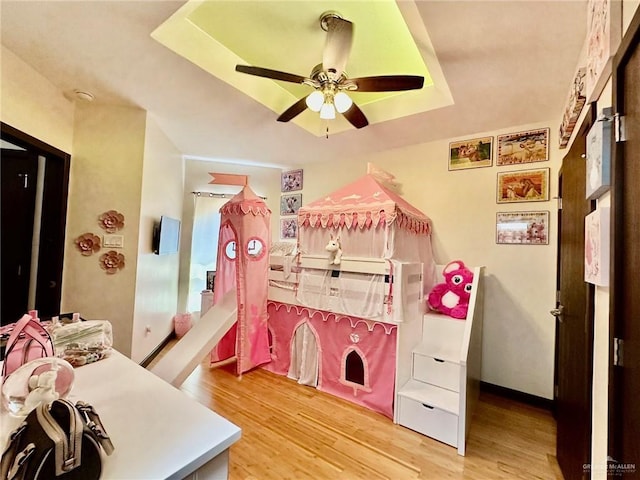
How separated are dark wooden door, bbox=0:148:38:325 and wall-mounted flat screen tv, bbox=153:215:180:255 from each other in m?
1.02

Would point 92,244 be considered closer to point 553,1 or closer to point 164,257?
point 164,257

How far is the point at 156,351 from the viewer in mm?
3568

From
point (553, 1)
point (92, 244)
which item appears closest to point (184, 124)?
point (92, 244)

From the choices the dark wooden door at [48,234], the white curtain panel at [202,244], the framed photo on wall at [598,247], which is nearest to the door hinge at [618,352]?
the framed photo on wall at [598,247]

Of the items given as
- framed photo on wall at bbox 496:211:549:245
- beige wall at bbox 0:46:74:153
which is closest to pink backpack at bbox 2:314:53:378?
beige wall at bbox 0:46:74:153

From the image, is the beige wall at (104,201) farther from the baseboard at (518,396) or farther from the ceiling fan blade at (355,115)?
the baseboard at (518,396)

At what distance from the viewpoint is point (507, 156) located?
2.96 meters

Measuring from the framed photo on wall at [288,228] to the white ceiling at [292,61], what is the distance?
1.67 metres

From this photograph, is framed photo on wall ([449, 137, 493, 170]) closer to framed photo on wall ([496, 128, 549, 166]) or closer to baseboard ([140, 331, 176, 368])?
framed photo on wall ([496, 128, 549, 166])

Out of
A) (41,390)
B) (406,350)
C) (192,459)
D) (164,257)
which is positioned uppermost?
(164,257)

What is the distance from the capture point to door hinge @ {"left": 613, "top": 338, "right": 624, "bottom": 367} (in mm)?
967

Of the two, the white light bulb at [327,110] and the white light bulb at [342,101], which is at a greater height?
the white light bulb at [342,101]

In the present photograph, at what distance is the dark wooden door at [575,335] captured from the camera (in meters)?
1.37

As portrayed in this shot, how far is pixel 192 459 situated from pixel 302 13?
2.45 meters
